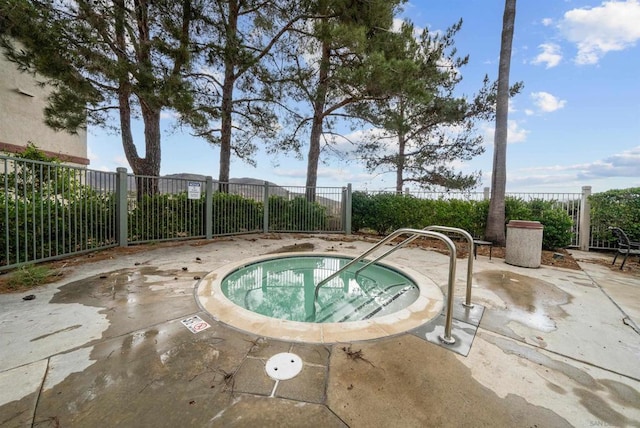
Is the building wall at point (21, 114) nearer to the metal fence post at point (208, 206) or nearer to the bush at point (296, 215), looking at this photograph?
the metal fence post at point (208, 206)

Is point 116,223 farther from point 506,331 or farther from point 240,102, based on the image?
point 506,331

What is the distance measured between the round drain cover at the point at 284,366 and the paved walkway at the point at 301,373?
0.05 meters

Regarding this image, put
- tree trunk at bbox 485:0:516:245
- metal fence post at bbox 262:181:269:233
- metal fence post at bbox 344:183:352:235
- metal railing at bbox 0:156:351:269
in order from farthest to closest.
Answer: metal fence post at bbox 344:183:352:235, metal fence post at bbox 262:181:269:233, tree trunk at bbox 485:0:516:245, metal railing at bbox 0:156:351:269

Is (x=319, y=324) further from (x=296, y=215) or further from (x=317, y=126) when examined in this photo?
(x=317, y=126)

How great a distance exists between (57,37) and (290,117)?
20.4 ft

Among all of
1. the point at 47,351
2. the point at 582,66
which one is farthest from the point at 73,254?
the point at 582,66

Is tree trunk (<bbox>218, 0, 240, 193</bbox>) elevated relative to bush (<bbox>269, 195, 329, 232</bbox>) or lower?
elevated

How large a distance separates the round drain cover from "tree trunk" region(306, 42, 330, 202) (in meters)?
7.62

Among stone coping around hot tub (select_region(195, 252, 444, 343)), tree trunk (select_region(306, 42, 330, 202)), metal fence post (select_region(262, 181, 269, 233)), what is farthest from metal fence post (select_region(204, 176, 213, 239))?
stone coping around hot tub (select_region(195, 252, 444, 343))

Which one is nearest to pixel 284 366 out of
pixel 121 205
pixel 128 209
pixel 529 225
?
pixel 529 225

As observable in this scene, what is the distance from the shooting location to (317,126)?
10.1 metres

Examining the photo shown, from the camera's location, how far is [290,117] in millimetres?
9789

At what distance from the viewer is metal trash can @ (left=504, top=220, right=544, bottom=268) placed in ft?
17.0

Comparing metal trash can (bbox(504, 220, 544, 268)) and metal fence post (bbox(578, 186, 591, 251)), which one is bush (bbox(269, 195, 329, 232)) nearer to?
metal trash can (bbox(504, 220, 544, 268))
